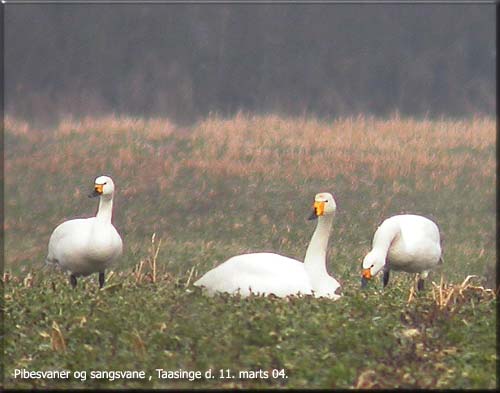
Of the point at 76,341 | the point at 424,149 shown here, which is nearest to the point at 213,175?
the point at 424,149

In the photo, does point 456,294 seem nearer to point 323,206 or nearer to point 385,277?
point 323,206

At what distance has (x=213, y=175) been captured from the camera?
16.1m

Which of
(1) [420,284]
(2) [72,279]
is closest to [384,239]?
(1) [420,284]

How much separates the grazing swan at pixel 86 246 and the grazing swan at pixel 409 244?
191cm

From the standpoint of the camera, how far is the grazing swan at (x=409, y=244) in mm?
10578

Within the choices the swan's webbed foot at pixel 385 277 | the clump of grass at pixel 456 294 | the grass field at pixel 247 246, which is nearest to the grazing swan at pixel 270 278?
the grass field at pixel 247 246

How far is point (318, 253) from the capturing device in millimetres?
9852

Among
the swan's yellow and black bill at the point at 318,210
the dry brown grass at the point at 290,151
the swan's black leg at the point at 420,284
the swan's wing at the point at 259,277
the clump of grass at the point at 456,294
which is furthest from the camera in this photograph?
the dry brown grass at the point at 290,151

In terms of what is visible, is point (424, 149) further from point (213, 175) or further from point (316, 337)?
point (316, 337)

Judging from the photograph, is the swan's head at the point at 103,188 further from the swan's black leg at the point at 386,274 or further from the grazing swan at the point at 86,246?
the swan's black leg at the point at 386,274

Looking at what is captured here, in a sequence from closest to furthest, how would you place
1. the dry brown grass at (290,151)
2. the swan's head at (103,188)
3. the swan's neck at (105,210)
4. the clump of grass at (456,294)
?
the clump of grass at (456,294) < the swan's neck at (105,210) < the swan's head at (103,188) < the dry brown grass at (290,151)

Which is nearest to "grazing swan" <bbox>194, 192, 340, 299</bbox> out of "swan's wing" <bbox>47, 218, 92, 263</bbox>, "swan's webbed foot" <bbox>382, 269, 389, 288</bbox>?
"swan's webbed foot" <bbox>382, 269, 389, 288</bbox>

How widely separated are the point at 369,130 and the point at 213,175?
178 centimetres

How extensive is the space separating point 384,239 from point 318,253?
754mm
